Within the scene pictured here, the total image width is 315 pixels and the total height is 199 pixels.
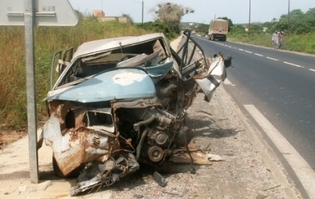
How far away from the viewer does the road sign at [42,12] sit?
14.8 feet

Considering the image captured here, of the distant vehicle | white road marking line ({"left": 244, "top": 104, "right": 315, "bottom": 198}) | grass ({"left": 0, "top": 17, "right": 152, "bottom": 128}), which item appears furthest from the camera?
the distant vehicle

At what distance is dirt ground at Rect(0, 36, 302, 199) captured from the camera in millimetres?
4355

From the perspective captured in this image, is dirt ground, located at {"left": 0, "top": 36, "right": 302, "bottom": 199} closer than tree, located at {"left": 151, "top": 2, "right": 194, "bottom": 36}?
Yes

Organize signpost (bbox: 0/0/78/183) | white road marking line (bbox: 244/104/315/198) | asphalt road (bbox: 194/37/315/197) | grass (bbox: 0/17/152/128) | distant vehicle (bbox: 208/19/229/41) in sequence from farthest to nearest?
distant vehicle (bbox: 208/19/229/41) < grass (bbox: 0/17/152/128) < asphalt road (bbox: 194/37/315/197) < white road marking line (bbox: 244/104/315/198) < signpost (bbox: 0/0/78/183)

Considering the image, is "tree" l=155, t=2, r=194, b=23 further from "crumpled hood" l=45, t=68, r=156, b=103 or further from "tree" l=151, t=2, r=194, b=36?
"crumpled hood" l=45, t=68, r=156, b=103

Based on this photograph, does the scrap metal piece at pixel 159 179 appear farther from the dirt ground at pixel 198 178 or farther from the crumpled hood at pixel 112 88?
the crumpled hood at pixel 112 88

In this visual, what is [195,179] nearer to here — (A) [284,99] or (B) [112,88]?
(B) [112,88]

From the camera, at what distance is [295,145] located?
6.29 metres

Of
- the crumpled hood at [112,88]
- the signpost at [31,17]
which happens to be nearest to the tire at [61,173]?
the signpost at [31,17]

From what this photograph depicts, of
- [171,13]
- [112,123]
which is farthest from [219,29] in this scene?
[112,123]

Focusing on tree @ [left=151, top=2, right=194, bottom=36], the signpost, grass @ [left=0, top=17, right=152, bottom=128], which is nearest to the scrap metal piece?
the signpost

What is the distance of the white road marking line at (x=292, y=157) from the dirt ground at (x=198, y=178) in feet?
0.54

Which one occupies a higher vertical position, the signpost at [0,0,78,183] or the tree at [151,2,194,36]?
the tree at [151,2,194,36]

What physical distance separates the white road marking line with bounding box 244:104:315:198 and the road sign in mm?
2867
